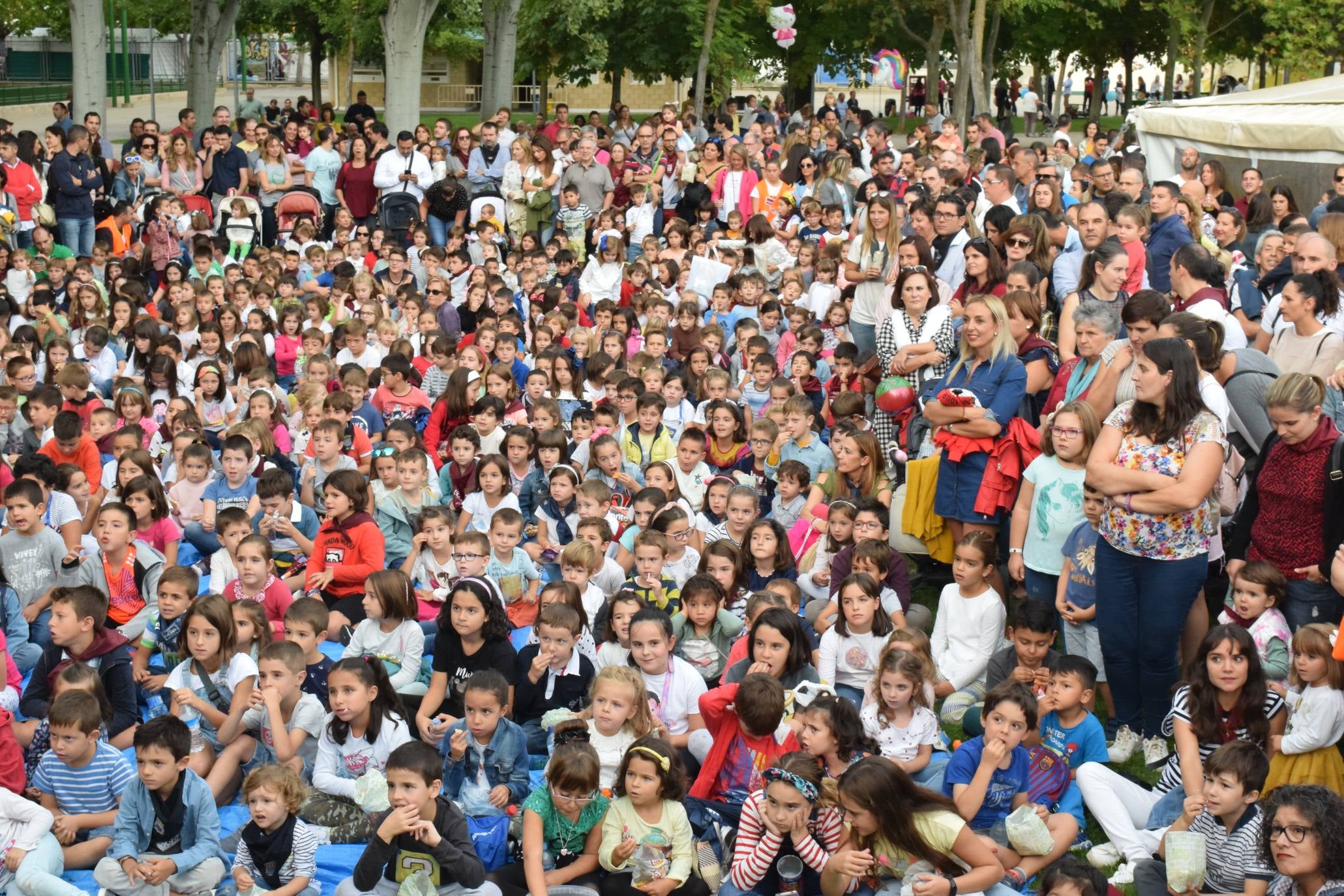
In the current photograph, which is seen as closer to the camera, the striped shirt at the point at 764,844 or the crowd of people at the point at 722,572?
the striped shirt at the point at 764,844

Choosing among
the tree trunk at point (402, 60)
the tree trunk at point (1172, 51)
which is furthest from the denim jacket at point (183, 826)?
the tree trunk at point (1172, 51)

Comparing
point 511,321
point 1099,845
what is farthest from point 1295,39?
point 1099,845

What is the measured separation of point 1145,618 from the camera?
6.27 m

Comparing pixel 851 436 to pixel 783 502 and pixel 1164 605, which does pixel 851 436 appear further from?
pixel 1164 605

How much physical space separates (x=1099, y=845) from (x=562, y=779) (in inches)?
84.5

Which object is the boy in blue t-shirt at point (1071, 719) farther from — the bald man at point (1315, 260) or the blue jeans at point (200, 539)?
the blue jeans at point (200, 539)

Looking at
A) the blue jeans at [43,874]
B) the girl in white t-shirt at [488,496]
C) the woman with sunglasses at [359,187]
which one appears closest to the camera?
the blue jeans at [43,874]

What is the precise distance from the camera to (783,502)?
8867 mm

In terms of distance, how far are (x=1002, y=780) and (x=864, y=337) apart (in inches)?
190

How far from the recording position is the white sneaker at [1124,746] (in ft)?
21.1

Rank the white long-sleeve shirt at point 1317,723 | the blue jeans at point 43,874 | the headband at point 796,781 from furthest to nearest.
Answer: the blue jeans at point 43,874, the white long-sleeve shirt at point 1317,723, the headband at point 796,781

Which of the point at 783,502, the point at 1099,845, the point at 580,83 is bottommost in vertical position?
the point at 1099,845

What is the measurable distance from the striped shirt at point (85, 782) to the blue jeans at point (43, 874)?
23 cm

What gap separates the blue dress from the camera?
7.60m
